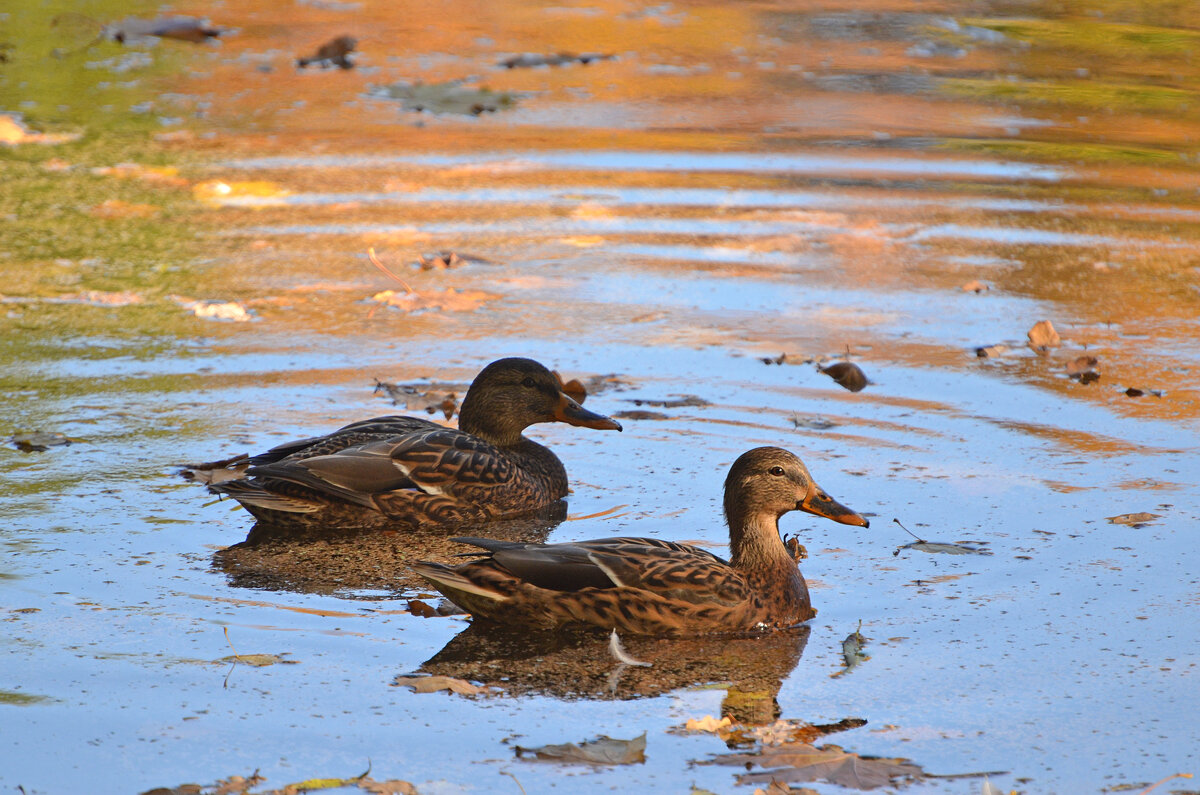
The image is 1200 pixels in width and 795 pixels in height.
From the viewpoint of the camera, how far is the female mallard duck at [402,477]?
633 centimetres

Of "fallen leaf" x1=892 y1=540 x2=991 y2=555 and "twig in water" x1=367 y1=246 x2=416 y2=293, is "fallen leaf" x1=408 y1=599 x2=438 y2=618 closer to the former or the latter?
"fallen leaf" x1=892 y1=540 x2=991 y2=555

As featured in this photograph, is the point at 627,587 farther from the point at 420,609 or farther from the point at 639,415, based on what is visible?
the point at 639,415

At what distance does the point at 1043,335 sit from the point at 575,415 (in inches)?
130

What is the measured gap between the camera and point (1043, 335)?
347 inches

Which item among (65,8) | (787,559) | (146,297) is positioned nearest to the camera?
(787,559)

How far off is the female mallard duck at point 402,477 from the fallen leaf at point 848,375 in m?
1.76

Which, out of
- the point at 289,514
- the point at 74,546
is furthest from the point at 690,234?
the point at 74,546

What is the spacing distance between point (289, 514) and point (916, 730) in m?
3.01

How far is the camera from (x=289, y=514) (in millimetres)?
6355

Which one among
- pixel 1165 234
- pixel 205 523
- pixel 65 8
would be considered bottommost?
pixel 205 523

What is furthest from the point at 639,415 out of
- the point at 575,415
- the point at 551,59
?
the point at 551,59

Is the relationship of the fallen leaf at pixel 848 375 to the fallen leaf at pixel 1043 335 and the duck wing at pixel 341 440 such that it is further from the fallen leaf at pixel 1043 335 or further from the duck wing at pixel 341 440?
the duck wing at pixel 341 440

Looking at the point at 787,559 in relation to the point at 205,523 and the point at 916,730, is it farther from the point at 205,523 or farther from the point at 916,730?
the point at 205,523

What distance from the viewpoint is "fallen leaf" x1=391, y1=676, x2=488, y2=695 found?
15.5ft
